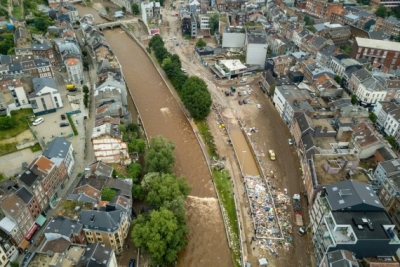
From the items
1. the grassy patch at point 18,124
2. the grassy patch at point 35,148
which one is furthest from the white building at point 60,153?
the grassy patch at point 18,124

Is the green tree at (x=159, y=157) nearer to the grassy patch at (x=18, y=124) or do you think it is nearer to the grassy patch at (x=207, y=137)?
the grassy patch at (x=207, y=137)

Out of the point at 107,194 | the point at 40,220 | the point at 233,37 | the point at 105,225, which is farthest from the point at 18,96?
the point at 233,37

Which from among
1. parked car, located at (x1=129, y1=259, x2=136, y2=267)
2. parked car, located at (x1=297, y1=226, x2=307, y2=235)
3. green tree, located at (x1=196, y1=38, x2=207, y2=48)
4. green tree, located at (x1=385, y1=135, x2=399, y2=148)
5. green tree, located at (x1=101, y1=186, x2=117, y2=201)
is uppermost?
green tree, located at (x1=196, y1=38, x2=207, y2=48)

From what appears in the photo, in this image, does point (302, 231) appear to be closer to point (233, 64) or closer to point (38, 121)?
point (233, 64)

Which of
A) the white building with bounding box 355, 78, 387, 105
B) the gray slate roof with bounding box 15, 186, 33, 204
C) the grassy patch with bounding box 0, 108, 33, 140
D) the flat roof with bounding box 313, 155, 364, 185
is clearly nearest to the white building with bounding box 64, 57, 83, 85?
the grassy patch with bounding box 0, 108, 33, 140

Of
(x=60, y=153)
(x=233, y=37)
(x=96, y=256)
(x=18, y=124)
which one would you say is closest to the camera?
(x=96, y=256)

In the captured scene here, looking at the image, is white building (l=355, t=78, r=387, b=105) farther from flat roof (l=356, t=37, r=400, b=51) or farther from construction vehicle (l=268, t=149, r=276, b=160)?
construction vehicle (l=268, t=149, r=276, b=160)

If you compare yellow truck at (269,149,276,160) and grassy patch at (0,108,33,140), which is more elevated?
grassy patch at (0,108,33,140)
